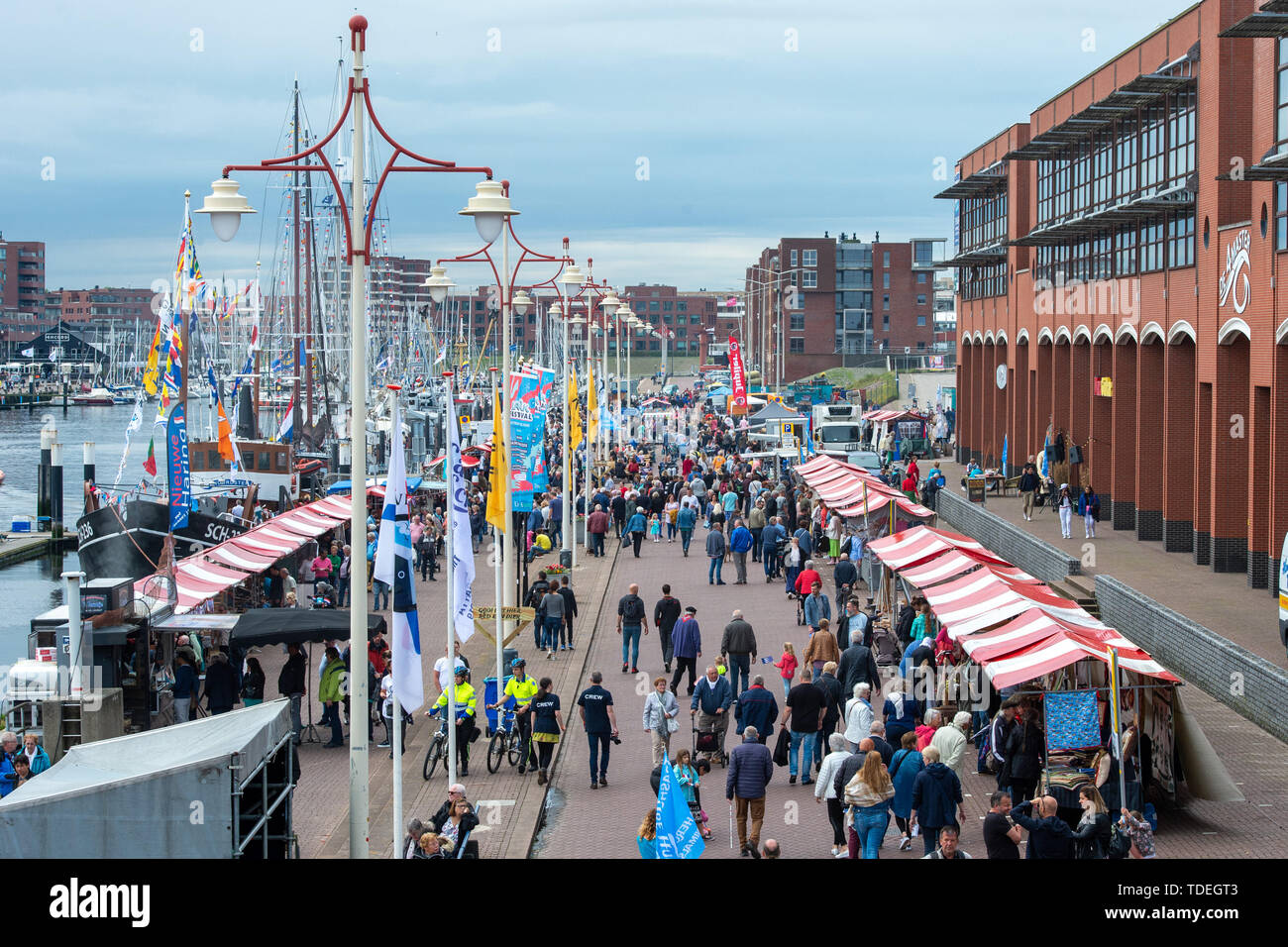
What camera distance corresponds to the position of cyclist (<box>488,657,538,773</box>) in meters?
17.0

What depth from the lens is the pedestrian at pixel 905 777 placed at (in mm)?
12836

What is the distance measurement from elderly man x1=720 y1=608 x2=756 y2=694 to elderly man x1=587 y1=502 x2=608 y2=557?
18.5m

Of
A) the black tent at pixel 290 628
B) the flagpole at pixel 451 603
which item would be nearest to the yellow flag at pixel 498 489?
the black tent at pixel 290 628

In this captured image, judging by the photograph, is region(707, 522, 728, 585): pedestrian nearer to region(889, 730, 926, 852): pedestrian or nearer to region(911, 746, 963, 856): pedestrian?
region(889, 730, 926, 852): pedestrian

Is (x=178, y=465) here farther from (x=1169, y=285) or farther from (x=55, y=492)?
(x=55, y=492)

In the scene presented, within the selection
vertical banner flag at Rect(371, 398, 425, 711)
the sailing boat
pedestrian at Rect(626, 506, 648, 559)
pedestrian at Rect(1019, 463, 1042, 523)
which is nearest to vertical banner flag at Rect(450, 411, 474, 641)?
vertical banner flag at Rect(371, 398, 425, 711)

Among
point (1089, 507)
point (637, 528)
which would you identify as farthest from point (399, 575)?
point (1089, 507)

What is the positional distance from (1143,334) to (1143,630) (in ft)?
49.9

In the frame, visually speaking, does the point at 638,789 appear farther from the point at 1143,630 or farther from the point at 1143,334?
the point at 1143,334

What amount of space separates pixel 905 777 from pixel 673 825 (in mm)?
2728
